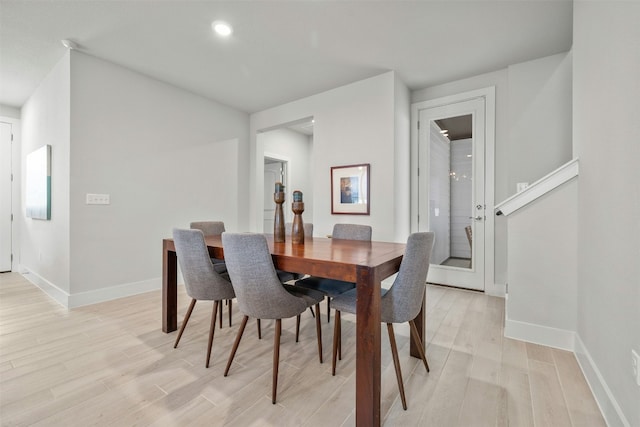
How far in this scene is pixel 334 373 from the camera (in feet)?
5.64

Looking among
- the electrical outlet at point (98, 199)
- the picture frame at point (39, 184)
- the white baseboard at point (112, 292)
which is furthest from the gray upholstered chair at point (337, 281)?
the picture frame at point (39, 184)

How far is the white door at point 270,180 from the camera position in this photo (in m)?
6.00

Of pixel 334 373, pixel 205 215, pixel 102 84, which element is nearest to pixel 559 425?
pixel 334 373

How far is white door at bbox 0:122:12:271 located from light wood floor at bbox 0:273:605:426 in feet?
9.54

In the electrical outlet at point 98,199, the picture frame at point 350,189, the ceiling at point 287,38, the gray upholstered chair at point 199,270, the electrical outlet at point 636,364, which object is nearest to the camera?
the electrical outlet at point 636,364

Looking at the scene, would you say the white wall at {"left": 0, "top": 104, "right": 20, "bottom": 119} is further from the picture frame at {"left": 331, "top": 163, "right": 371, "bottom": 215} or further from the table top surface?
the table top surface

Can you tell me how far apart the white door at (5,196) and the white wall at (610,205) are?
7017 mm

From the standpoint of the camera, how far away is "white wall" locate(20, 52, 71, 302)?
9.70ft

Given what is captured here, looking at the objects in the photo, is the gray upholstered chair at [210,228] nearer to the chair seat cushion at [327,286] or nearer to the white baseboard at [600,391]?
the chair seat cushion at [327,286]

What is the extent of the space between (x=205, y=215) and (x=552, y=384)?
13.6ft

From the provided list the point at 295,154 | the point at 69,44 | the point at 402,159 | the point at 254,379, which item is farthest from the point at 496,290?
the point at 69,44

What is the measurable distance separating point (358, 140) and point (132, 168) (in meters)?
2.81

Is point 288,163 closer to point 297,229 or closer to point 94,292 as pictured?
point 94,292

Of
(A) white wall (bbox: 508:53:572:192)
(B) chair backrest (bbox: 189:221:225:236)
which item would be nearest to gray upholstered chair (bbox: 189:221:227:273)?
(B) chair backrest (bbox: 189:221:225:236)
